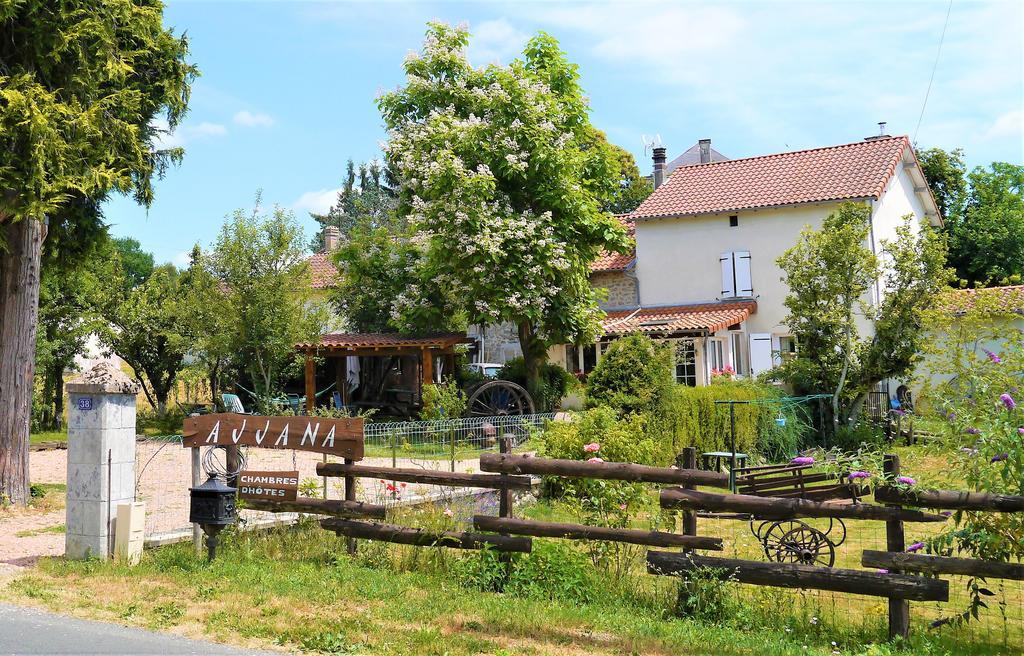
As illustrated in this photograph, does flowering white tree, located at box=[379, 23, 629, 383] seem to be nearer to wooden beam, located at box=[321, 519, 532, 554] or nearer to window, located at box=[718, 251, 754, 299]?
window, located at box=[718, 251, 754, 299]

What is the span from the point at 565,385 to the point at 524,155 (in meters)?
6.49

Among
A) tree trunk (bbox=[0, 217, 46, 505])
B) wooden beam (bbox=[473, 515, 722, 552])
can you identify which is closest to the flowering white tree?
tree trunk (bbox=[0, 217, 46, 505])

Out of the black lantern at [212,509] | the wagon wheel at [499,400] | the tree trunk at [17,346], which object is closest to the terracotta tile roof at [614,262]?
the wagon wheel at [499,400]

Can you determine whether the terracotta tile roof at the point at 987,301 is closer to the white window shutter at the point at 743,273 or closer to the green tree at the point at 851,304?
the green tree at the point at 851,304

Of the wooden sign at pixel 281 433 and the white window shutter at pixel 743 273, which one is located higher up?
the white window shutter at pixel 743 273

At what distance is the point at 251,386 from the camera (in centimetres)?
2697

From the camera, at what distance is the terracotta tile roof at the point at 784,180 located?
26156 mm

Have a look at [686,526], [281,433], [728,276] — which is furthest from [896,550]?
[728,276]

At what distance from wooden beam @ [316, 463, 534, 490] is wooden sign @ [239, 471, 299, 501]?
0.29 m

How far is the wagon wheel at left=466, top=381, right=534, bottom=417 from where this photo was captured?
22.6 m

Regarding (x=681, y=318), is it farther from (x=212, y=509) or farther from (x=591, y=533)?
(x=212, y=509)

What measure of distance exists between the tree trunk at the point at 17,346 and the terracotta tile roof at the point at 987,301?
548 inches

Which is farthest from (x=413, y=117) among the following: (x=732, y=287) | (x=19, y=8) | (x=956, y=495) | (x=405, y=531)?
(x=956, y=495)

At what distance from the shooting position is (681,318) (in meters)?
25.6
